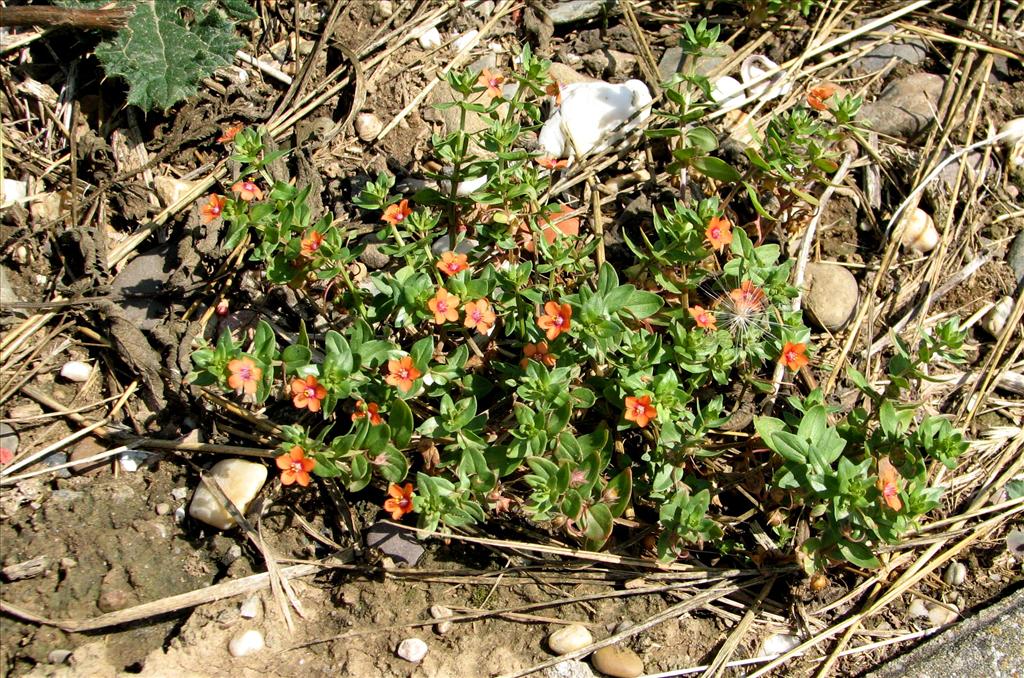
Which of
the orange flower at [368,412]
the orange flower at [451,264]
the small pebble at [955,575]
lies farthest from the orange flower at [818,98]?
the orange flower at [368,412]

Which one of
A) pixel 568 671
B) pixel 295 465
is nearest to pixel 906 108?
pixel 568 671

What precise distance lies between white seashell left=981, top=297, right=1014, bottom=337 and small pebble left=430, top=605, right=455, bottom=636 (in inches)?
120

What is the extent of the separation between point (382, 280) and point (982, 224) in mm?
3261

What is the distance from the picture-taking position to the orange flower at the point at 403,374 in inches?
122

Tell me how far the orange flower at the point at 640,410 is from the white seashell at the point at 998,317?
2.13 m

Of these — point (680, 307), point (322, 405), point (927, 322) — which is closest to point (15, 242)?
point (322, 405)

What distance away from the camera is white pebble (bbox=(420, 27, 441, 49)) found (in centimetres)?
457

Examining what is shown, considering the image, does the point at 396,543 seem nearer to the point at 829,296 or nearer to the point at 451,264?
the point at 451,264

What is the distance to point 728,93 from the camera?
4.46 metres

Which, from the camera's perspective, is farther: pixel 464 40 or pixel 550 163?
pixel 464 40

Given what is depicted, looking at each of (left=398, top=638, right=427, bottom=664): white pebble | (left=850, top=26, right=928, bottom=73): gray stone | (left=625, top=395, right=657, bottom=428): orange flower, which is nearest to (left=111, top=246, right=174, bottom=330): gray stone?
(left=398, top=638, right=427, bottom=664): white pebble

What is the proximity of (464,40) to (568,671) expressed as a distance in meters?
3.36

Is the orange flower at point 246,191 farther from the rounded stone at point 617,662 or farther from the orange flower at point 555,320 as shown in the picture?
the rounded stone at point 617,662

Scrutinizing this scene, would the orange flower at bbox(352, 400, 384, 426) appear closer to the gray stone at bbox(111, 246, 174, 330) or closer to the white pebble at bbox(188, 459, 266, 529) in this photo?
the white pebble at bbox(188, 459, 266, 529)
